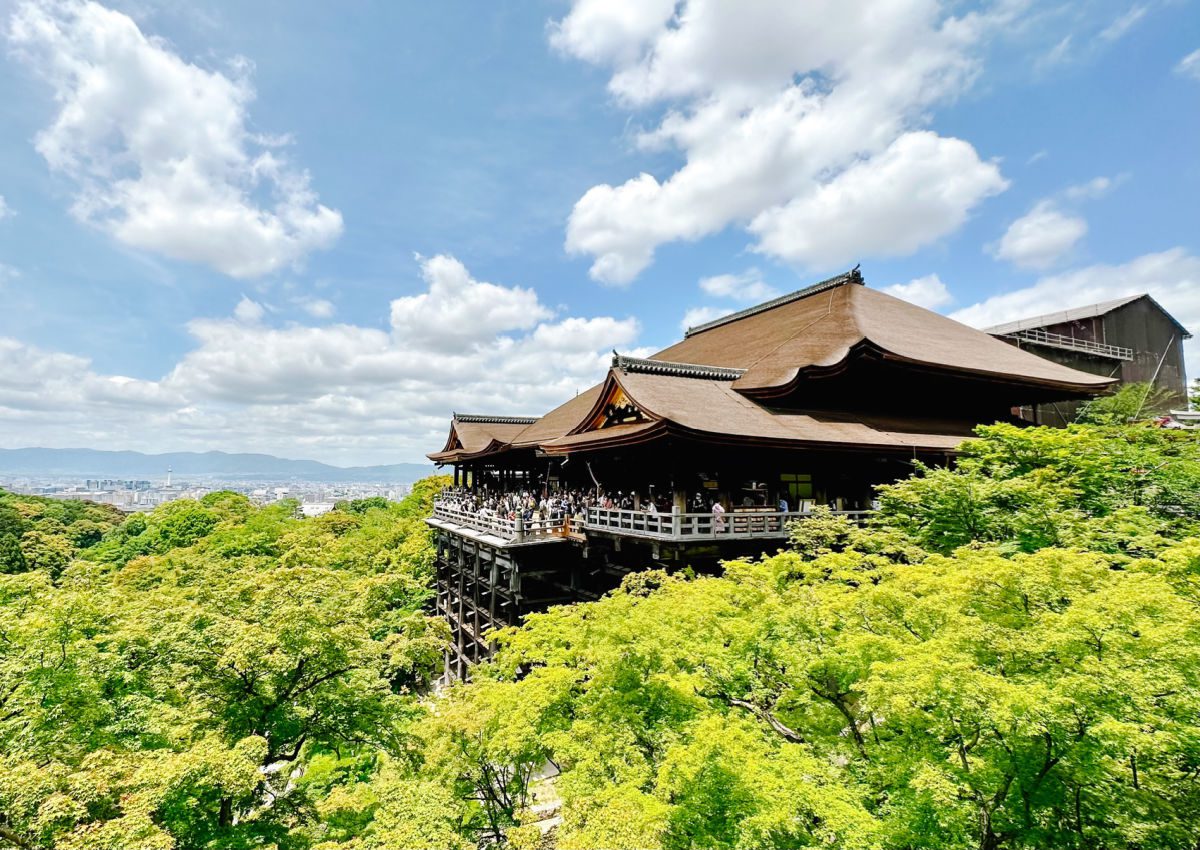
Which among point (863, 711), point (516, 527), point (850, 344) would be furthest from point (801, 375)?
point (863, 711)

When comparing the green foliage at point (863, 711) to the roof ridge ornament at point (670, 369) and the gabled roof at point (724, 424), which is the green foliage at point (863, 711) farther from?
the roof ridge ornament at point (670, 369)

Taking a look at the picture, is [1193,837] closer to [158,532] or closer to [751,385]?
[751,385]

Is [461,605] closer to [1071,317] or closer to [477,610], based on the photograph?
[477,610]

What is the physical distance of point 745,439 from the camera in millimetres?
13305

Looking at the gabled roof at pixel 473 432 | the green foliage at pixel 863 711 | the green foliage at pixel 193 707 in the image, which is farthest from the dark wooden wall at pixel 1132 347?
the green foliage at pixel 193 707

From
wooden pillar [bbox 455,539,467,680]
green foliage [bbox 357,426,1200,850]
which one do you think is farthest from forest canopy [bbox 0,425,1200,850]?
wooden pillar [bbox 455,539,467,680]

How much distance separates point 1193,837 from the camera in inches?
187

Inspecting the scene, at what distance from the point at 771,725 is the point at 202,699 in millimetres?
8281

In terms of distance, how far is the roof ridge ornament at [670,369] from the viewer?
53.7ft

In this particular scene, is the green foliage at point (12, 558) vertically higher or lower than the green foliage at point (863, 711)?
lower

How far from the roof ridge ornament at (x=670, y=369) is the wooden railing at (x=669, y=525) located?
4400 millimetres

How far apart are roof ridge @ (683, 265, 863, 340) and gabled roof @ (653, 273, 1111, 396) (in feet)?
0.18

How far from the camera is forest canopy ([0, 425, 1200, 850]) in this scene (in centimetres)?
503

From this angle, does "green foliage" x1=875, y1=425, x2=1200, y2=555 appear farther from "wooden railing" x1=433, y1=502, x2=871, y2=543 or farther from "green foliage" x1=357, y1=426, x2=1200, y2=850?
"wooden railing" x1=433, y1=502, x2=871, y2=543
